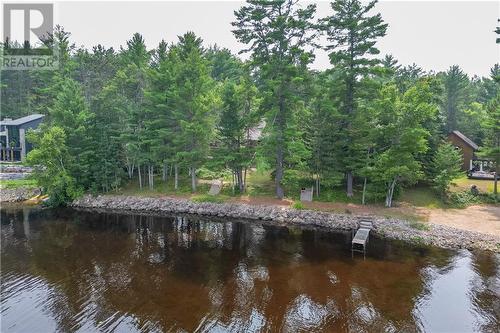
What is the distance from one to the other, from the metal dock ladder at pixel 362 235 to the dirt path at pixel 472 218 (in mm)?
4448

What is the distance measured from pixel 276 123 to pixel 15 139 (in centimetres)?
3907

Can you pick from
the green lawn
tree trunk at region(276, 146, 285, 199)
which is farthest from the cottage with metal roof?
tree trunk at region(276, 146, 285, 199)

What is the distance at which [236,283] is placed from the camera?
15.5 metres

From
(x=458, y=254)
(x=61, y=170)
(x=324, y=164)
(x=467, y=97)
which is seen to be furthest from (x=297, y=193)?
(x=467, y=97)

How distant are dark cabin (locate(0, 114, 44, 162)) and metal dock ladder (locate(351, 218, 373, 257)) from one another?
44978mm

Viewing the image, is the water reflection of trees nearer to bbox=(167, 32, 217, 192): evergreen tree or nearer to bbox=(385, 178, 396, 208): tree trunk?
bbox=(385, 178, 396, 208): tree trunk

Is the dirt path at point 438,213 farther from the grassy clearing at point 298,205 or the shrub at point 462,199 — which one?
the shrub at point 462,199

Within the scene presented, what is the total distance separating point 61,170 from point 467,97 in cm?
5670

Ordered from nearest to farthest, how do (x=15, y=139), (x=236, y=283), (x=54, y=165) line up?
(x=236, y=283) → (x=54, y=165) → (x=15, y=139)

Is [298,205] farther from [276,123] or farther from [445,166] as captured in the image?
[445,166]

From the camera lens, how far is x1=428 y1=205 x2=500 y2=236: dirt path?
2178 cm

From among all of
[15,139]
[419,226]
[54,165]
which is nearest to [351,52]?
[419,226]

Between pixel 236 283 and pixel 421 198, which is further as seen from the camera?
pixel 421 198

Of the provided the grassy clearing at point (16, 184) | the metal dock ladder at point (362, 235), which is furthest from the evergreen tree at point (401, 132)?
the grassy clearing at point (16, 184)
